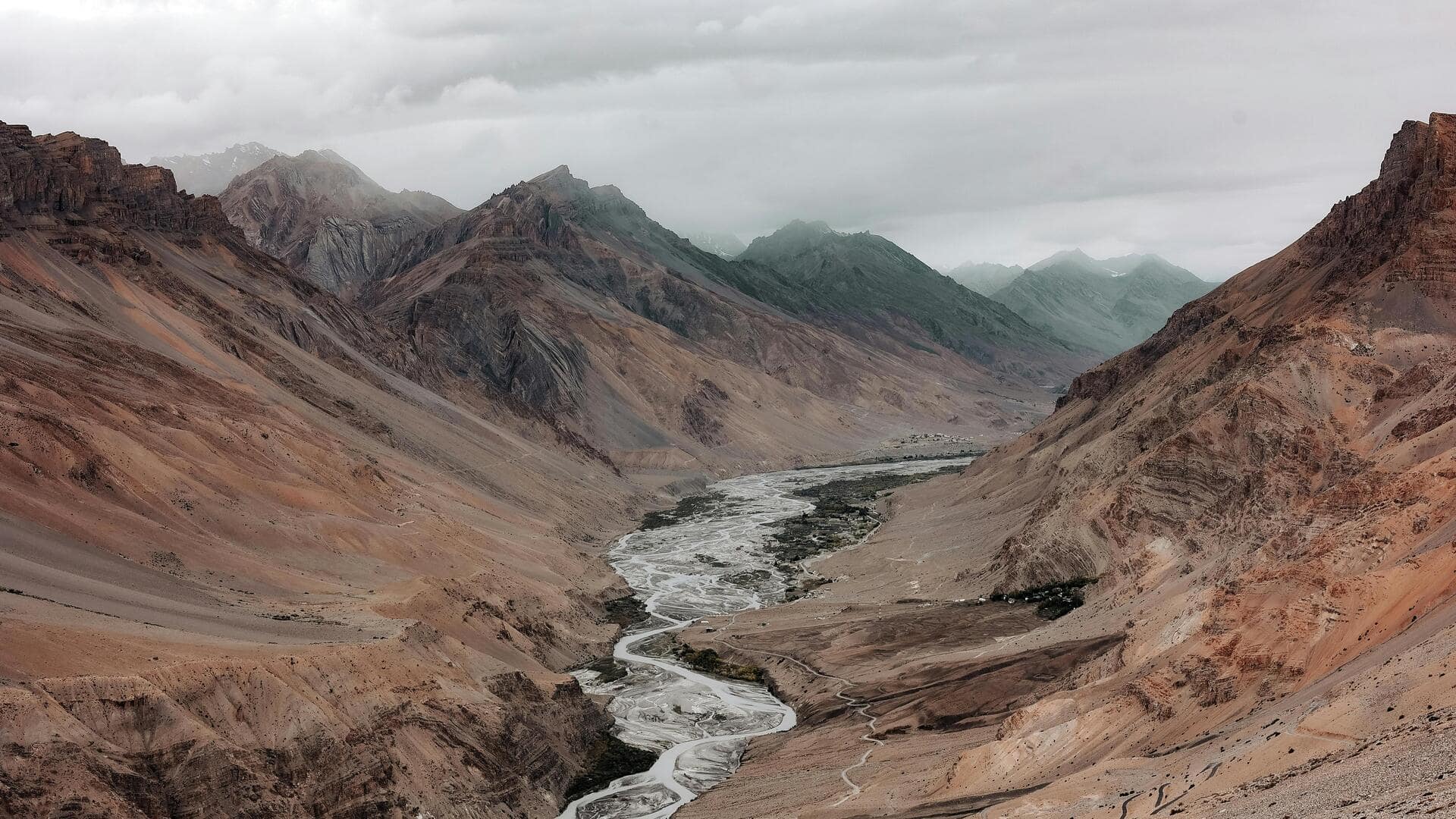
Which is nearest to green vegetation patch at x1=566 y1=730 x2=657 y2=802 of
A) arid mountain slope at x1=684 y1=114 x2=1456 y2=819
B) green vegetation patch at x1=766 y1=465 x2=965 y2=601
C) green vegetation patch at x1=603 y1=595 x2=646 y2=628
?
arid mountain slope at x1=684 y1=114 x2=1456 y2=819

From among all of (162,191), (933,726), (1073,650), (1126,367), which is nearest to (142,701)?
(933,726)

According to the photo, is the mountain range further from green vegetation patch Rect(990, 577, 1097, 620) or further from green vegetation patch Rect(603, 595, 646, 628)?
green vegetation patch Rect(990, 577, 1097, 620)

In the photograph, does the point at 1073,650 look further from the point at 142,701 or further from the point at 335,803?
the point at 142,701

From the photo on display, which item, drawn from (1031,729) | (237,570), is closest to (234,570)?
(237,570)

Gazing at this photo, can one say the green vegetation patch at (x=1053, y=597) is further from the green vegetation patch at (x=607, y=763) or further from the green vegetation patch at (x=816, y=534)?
the green vegetation patch at (x=607, y=763)

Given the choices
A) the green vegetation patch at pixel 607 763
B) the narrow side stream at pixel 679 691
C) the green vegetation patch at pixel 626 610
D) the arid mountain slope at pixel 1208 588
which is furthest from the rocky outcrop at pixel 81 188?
the green vegetation patch at pixel 607 763

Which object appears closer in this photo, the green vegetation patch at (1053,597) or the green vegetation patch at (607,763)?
the green vegetation patch at (607,763)
